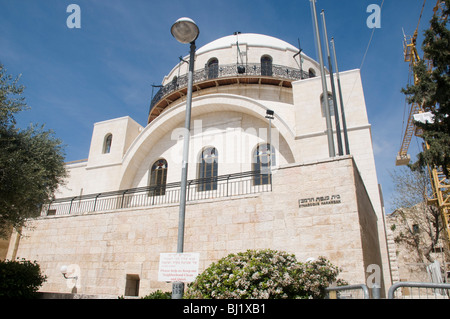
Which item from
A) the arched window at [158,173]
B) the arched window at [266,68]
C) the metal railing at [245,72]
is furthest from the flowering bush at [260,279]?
the arched window at [266,68]

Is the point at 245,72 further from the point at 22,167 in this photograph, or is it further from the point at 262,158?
the point at 22,167

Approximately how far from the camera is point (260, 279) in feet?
16.2

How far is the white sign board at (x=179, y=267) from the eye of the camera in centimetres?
459

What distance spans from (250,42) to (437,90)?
12118mm

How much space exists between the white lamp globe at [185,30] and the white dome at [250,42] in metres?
14.2

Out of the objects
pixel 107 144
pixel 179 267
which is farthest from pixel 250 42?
pixel 179 267

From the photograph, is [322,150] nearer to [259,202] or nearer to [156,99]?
[259,202]

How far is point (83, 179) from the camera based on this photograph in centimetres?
1673

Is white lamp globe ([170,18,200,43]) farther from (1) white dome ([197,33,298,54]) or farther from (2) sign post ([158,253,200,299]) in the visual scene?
(1) white dome ([197,33,298,54])

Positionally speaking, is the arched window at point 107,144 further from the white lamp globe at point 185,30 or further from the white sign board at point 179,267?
the white sign board at point 179,267

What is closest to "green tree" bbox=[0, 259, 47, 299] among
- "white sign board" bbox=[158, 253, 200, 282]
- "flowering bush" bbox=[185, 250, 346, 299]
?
"flowering bush" bbox=[185, 250, 346, 299]

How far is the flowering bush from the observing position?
15.8 ft

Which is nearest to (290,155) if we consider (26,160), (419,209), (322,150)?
(322,150)

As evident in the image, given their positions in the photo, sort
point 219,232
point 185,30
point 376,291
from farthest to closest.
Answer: point 219,232 → point 185,30 → point 376,291
